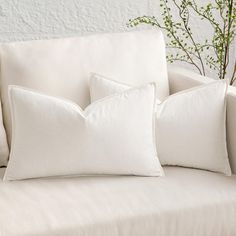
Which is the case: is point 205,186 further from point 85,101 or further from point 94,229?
point 85,101

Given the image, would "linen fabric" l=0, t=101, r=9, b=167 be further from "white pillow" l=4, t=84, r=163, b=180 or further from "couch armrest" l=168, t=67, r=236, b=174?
"couch armrest" l=168, t=67, r=236, b=174

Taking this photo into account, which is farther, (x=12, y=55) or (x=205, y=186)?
(x=12, y=55)

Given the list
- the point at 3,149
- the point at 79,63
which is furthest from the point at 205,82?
the point at 3,149

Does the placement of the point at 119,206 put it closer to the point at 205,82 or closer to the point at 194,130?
the point at 194,130

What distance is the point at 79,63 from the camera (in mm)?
2336

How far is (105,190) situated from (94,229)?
0.65 feet

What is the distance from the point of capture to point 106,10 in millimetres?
3225

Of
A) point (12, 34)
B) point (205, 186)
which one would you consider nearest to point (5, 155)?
point (205, 186)

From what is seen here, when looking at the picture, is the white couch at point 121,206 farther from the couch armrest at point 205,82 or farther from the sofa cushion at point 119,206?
the couch armrest at point 205,82

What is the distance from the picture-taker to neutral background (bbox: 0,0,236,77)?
304 centimetres

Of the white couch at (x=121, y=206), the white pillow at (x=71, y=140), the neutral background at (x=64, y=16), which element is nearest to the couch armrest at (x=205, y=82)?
the white couch at (x=121, y=206)

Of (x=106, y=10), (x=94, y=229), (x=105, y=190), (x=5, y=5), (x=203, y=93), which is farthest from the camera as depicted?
(x=106, y=10)

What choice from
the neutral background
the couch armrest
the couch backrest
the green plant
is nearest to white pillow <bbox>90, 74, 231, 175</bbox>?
the couch armrest

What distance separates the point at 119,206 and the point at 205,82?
769 millimetres
